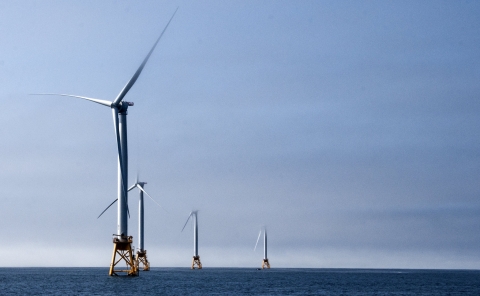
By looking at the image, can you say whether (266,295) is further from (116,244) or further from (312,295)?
(116,244)

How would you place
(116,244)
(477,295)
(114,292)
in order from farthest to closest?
1. (477,295)
2. (116,244)
3. (114,292)

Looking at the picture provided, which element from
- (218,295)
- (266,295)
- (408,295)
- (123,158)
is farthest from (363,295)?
(123,158)

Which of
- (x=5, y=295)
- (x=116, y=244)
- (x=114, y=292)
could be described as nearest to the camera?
(x=114, y=292)

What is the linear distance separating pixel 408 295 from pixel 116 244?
61045mm

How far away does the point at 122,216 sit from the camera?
140 m

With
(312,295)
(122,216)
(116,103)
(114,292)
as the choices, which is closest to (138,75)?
(116,103)

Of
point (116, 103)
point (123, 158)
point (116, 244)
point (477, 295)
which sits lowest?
point (477, 295)

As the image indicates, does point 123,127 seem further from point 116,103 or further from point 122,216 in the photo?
point 122,216

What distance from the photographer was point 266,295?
423 feet

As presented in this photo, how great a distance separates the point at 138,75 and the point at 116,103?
10.6 metres

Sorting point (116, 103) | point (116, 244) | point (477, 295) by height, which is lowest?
point (477, 295)

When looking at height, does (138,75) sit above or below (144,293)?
above

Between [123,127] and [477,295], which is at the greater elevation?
[123,127]

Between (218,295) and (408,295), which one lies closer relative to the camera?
(218,295)
